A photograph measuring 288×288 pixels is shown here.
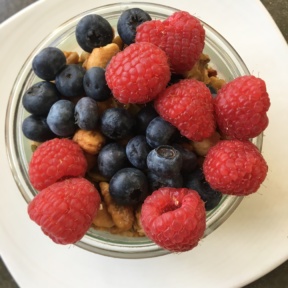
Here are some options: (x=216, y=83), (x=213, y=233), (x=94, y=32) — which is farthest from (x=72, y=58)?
(x=213, y=233)

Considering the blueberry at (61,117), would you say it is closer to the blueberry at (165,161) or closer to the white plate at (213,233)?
the blueberry at (165,161)

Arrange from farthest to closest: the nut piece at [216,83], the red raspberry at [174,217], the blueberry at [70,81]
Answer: the nut piece at [216,83] < the blueberry at [70,81] < the red raspberry at [174,217]

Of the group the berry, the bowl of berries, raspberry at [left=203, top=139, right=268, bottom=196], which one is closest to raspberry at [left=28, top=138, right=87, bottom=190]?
the bowl of berries

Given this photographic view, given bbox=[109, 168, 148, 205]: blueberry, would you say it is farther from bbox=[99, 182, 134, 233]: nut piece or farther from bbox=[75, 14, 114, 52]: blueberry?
bbox=[75, 14, 114, 52]: blueberry

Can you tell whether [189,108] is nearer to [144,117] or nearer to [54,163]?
[144,117]

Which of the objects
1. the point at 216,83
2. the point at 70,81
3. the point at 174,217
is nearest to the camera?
the point at 174,217

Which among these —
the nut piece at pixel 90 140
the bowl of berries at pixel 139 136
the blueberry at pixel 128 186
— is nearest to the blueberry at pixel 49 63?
the bowl of berries at pixel 139 136
